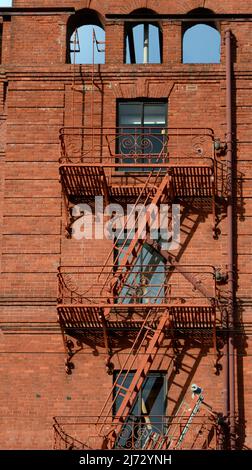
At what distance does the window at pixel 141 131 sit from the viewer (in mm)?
28875

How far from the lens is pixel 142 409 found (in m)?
27.2

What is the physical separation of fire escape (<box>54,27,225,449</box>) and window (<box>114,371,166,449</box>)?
0.03 meters

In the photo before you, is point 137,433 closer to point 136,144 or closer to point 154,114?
point 136,144

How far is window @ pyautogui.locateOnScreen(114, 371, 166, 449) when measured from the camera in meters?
26.7

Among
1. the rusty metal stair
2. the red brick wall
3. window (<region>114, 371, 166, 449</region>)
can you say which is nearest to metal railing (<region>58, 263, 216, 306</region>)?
the red brick wall

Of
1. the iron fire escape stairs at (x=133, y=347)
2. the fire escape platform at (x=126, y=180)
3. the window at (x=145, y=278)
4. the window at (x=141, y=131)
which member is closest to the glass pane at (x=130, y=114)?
the window at (x=141, y=131)

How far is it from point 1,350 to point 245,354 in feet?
16.1

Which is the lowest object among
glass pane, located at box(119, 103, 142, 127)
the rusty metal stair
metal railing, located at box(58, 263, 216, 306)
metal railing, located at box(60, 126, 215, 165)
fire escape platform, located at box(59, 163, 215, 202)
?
the rusty metal stair

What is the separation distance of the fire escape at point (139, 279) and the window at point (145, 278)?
0.02 metres

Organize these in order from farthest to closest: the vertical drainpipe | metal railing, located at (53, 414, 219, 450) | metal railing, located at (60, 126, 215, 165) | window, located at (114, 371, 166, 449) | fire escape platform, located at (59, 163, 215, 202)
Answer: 1. metal railing, located at (60, 126, 215, 165)
2. fire escape platform, located at (59, 163, 215, 202)
3. the vertical drainpipe
4. window, located at (114, 371, 166, 449)
5. metal railing, located at (53, 414, 219, 450)

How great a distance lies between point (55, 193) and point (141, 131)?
2301 millimetres

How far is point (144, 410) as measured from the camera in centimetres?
2719

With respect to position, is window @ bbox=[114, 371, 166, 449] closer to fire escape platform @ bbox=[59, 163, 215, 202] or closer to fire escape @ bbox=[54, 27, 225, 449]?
fire escape @ bbox=[54, 27, 225, 449]

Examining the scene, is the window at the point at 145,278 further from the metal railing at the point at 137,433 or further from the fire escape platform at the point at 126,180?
the metal railing at the point at 137,433
